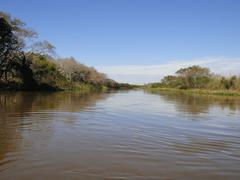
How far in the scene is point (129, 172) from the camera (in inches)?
228

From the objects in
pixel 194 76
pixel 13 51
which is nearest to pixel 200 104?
pixel 13 51

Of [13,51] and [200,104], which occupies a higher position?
[13,51]

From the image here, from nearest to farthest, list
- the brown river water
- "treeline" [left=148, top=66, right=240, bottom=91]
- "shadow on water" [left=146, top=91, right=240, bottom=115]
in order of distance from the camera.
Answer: the brown river water < "shadow on water" [left=146, top=91, right=240, bottom=115] < "treeline" [left=148, top=66, right=240, bottom=91]

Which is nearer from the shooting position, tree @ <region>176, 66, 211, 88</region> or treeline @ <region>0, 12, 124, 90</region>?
treeline @ <region>0, 12, 124, 90</region>

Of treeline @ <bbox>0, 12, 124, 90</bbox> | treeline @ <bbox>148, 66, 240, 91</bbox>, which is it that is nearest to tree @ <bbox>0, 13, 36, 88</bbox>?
treeline @ <bbox>0, 12, 124, 90</bbox>

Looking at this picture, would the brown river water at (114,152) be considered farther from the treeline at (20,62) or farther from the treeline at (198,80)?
the treeline at (198,80)

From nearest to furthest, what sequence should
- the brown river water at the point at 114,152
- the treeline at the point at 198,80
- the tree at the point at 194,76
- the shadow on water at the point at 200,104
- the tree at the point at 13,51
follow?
the brown river water at the point at 114,152 < the shadow on water at the point at 200,104 < the tree at the point at 13,51 < the treeline at the point at 198,80 < the tree at the point at 194,76

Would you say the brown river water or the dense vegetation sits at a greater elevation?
the dense vegetation

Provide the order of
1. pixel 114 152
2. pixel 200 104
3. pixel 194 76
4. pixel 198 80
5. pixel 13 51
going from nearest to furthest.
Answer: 1. pixel 114 152
2. pixel 200 104
3. pixel 13 51
4. pixel 198 80
5. pixel 194 76

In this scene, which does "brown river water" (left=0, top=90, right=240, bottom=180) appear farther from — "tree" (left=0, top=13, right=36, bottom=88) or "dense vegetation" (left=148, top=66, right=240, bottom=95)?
"dense vegetation" (left=148, top=66, right=240, bottom=95)

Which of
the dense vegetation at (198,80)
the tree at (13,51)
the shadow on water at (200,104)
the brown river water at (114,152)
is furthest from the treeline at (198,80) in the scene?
the brown river water at (114,152)

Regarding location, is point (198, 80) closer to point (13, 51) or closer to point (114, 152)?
point (13, 51)

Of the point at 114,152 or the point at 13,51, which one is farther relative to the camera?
the point at 13,51

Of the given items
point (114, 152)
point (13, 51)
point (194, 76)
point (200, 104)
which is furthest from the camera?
point (194, 76)
